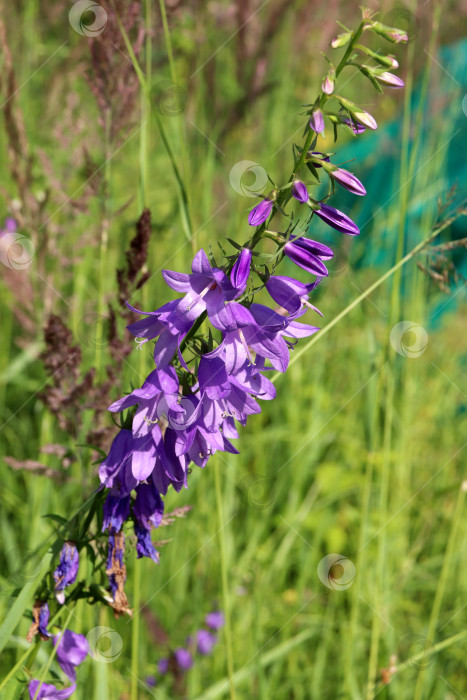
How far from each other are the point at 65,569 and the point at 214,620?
48.0 inches

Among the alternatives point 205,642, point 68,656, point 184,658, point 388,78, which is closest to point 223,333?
point 388,78

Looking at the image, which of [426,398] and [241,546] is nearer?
[241,546]

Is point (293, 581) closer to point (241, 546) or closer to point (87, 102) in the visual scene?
point (241, 546)

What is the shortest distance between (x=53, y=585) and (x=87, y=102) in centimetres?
310

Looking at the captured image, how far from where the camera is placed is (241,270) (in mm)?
816

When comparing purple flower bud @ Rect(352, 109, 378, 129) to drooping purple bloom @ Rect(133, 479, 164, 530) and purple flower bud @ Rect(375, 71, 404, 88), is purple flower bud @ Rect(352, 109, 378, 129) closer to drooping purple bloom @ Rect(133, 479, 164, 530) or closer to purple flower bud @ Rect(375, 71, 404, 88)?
purple flower bud @ Rect(375, 71, 404, 88)

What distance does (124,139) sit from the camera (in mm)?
1678

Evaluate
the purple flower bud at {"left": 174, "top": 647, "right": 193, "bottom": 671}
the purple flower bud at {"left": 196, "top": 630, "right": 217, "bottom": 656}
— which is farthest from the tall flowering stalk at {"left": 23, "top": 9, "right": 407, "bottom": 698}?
the purple flower bud at {"left": 196, "top": 630, "right": 217, "bottom": 656}

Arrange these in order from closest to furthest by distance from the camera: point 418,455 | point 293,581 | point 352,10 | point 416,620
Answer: point 416,620 → point 293,581 → point 418,455 → point 352,10

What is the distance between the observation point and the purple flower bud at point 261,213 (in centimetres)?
81

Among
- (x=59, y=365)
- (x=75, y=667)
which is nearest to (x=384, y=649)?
(x=75, y=667)

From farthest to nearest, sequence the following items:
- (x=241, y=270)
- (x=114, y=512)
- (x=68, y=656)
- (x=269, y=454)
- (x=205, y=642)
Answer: (x=269, y=454)
(x=205, y=642)
(x=68, y=656)
(x=114, y=512)
(x=241, y=270)

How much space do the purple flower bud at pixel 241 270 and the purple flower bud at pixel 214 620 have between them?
1.48 meters

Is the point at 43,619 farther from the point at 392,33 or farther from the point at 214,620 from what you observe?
the point at 214,620
